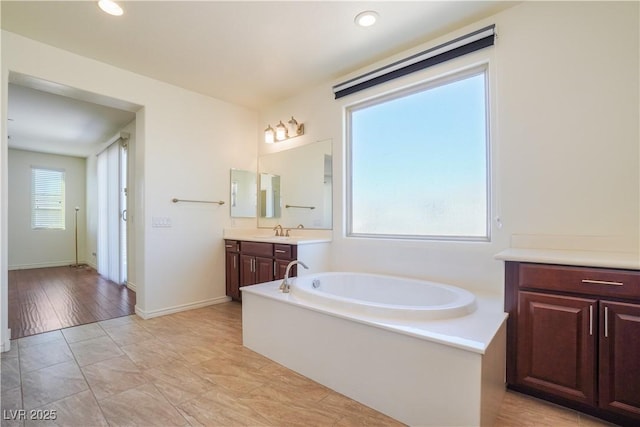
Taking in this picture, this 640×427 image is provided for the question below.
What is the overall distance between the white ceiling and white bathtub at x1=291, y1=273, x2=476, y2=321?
1995 millimetres

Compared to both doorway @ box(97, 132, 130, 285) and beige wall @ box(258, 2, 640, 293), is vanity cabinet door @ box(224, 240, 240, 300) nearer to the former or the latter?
doorway @ box(97, 132, 130, 285)

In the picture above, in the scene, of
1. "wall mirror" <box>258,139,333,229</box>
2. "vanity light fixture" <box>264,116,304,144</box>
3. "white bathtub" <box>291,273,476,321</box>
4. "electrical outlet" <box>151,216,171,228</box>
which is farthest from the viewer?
"vanity light fixture" <box>264,116,304,144</box>

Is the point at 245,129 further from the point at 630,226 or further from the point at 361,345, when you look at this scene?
the point at 630,226

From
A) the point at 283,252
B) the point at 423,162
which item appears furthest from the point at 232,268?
the point at 423,162

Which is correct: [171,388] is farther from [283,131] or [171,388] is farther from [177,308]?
[283,131]

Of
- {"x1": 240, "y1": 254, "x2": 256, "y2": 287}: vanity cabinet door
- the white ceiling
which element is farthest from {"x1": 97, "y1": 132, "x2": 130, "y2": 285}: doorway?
{"x1": 240, "y1": 254, "x2": 256, "y2": 287}: vanity cabinet door

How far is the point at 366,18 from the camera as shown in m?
2.18

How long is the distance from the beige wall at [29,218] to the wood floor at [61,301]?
2.25 ft

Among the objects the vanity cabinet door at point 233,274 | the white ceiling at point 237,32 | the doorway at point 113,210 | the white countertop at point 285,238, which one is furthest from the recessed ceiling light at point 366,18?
the doorway at point 113,210

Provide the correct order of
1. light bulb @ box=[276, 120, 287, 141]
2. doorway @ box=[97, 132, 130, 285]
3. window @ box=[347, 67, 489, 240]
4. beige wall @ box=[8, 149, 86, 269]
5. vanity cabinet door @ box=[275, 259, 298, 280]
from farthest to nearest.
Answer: beige wall @ box=[8, 149, 86, 269], doorway @ box=[97, 132, 130, 285], light bulb @ box=[276, 120, 287, 141], vanity cabinet door @ box=[275, 259, 298, 280], window @ box=[347, 67, 489, 240]

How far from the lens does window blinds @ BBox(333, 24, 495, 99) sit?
2189 millimetres

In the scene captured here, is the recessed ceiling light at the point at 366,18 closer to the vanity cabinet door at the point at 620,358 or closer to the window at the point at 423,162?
the window at the point at 423,162

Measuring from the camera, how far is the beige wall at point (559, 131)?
1.71 m

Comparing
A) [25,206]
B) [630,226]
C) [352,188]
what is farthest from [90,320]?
[25,206]
